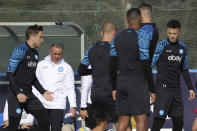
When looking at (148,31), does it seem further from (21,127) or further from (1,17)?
(1,17)

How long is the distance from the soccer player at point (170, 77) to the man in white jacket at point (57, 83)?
5.11 ft

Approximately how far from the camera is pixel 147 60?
7438 mm

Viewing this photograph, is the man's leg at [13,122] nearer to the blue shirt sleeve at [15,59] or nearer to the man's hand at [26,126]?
the blue shirt sleeve at [15,59]

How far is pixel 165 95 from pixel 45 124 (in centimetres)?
197

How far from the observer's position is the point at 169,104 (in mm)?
9148

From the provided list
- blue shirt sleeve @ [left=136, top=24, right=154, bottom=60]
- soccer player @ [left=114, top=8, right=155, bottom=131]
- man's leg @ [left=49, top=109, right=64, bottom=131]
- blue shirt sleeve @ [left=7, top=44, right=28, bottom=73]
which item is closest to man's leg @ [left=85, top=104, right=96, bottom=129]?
man's leg @ [left=49, top=109, right=64, bottom=131]

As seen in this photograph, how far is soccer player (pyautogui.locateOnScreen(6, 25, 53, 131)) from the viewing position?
341 inches

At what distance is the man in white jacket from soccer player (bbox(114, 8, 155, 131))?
244cm

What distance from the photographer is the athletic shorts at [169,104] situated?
359 inches

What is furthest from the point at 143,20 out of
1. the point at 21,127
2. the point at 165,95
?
→ the point at 21,127

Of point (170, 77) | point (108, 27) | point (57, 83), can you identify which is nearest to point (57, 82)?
point (57, 83)

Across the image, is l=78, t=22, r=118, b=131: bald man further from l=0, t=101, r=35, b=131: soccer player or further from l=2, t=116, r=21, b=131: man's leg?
l=0, t=101, r=35, b=131: soccer player

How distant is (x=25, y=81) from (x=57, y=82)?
3.70 ft

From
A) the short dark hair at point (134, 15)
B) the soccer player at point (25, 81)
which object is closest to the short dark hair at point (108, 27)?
the short dark hair at point (134, 15)
